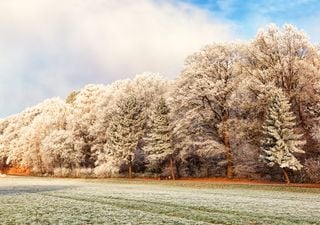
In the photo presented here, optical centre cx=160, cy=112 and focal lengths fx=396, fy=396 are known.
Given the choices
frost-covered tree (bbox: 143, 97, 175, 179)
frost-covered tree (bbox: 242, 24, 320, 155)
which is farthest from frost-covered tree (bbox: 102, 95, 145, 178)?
frost-covered tree (bbox: 242, 24, 320, 155)

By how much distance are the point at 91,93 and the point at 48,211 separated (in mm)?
69933

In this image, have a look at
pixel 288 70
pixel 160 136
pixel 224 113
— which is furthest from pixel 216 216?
pixel 160 136

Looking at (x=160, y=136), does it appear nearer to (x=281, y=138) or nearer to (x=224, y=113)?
(x=224, y=113)

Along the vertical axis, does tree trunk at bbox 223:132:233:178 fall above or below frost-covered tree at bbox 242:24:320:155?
below

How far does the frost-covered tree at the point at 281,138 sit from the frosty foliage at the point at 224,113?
0.34 ft

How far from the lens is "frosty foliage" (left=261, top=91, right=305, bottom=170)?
135ft

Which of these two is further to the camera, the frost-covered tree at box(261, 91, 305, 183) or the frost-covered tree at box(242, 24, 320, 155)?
the frost-covered tree at box(242, 24, 320, 155)

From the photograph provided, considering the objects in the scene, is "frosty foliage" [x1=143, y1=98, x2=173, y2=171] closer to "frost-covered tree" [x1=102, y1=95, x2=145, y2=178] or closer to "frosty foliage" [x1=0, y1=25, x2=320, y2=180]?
"frosty foliage" [x1=0, y1=25, x2=320, y2=180]

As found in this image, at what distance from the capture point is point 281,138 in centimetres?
4178

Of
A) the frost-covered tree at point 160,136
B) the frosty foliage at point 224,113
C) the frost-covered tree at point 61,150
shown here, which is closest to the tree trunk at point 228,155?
the frosty foliage at point 224,113

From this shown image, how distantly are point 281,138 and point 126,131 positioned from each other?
28249 millimetres

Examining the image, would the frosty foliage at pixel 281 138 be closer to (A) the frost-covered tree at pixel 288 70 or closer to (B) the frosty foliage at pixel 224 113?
(B) the frosty foliage at pixel 224 113

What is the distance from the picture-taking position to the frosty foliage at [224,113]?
45.2 meters

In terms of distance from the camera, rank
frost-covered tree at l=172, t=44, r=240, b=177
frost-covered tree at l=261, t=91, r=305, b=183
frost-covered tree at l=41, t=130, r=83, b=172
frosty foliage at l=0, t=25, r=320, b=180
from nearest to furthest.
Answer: frost-covered tree at l=261, t=91, r=305, b=183, frosty foliage at l=0, t=25, r=320, b=180, frost-covered tree at l=172, t=44, r=240, b=177, frost-covered tree at l=41, t=130, r=83, b=172
